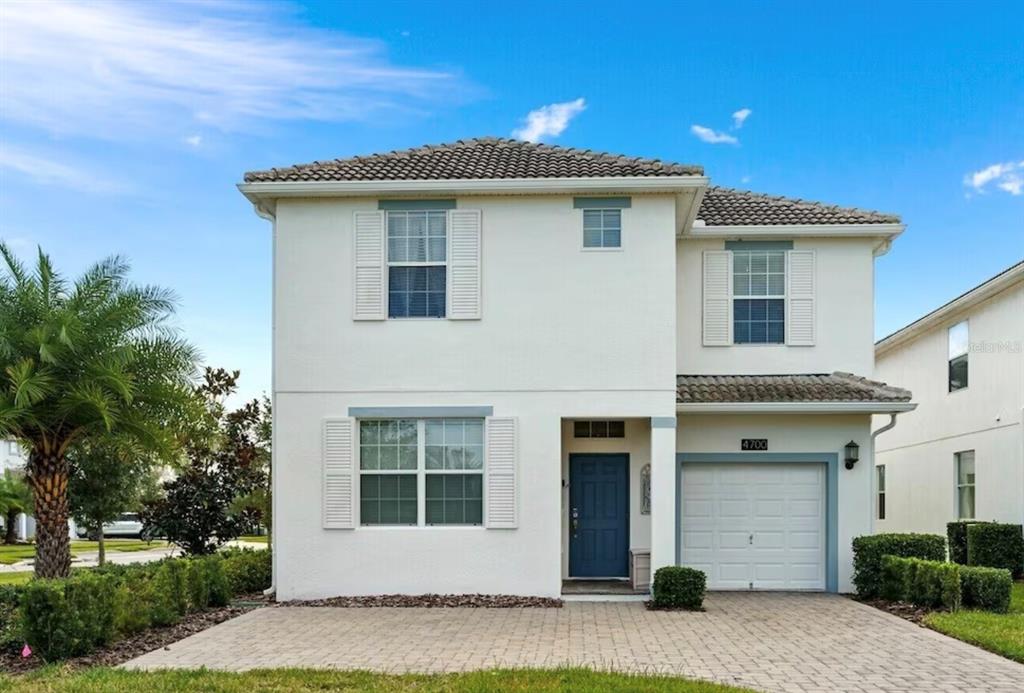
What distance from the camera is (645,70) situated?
19.5 meters

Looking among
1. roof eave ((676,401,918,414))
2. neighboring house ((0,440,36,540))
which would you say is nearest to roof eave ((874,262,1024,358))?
roof eave ((676,401,918,414))

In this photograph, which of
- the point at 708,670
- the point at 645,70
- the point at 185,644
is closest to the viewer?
the point at 708,670

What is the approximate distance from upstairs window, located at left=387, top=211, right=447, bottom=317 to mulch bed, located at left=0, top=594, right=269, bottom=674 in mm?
5165

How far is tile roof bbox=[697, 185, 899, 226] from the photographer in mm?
17328

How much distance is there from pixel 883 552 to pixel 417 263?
28.8ft

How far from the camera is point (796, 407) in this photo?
16.0 m

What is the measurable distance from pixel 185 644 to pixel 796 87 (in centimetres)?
1599

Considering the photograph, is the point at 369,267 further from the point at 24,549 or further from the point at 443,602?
the point at 24,549

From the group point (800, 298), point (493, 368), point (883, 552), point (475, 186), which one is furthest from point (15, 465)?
point (883, 552)

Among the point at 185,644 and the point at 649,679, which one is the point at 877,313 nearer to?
the point at 649,679

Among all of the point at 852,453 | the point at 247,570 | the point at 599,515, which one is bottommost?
the point at 247,570

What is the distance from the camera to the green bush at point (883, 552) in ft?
51.6

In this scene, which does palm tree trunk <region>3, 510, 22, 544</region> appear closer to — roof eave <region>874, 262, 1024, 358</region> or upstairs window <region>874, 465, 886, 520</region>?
upstairs window <region>874, 465, 886, 520</region>

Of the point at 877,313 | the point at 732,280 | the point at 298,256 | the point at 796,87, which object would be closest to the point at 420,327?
the point at 298,256
